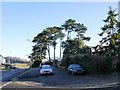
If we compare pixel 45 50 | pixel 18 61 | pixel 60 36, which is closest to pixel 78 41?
pixel 60 36

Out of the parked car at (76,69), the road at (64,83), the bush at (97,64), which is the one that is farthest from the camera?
the parked car at (76,69)

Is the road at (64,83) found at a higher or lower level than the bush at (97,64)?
lower

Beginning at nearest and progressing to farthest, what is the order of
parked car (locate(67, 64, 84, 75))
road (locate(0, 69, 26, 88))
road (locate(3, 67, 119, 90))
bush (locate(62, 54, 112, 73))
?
road (locate(3, 67, 119, 90)) → road (locate(0, 69, 26, 88)) → bush (locate(62, 54, 112, 73)) → parked car (locate(67, 64, 84, 75))

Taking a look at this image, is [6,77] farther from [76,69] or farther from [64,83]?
[64,83]

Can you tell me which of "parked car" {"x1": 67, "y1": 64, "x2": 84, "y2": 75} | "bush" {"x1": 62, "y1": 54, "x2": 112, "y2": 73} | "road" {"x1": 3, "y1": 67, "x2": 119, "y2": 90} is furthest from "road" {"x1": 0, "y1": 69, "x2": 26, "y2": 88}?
"bush" {"x1": 62, "y1": 54, "x2": 112, "y2": 73}

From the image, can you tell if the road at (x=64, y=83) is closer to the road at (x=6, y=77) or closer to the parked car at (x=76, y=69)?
the road at (x=6, y=77)

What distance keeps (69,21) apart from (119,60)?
135 feet

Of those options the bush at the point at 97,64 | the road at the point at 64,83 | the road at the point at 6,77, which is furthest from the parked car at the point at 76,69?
the road at the point at 64,83

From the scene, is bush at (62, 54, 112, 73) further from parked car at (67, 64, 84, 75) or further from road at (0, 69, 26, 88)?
road at (0, 69, 26, 88)

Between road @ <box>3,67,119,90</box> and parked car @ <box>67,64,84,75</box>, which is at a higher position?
parked car @ <box>67,64,84,75</box>

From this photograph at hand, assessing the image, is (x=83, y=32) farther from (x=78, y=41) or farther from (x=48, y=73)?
(x=48, y=73)

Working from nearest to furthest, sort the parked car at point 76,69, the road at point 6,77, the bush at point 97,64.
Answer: the road at point 6,77
the bush at point 97,64
the parked car at point 76,69

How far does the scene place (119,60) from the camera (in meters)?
45.0

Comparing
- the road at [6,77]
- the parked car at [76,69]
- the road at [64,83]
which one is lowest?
the road at [64,83]
